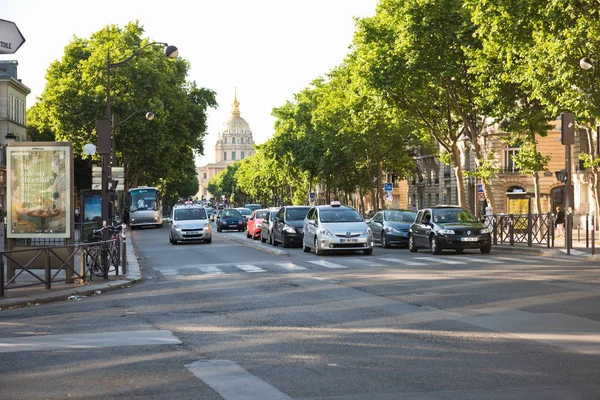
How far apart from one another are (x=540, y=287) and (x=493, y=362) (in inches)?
316

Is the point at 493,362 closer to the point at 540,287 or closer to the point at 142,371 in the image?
the point at 142,371

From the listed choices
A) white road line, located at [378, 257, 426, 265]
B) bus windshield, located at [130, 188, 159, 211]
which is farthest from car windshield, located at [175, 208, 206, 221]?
bus windshield, located at [130, 188, 159, 211]

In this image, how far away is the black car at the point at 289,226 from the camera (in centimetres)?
3425

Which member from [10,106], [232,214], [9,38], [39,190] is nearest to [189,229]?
[39,190]

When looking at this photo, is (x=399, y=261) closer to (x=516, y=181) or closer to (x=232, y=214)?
(x=232, y=214)

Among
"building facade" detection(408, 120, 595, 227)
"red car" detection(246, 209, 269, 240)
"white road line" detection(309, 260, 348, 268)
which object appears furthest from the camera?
"building facade" detection(408, 120, 595, 227)

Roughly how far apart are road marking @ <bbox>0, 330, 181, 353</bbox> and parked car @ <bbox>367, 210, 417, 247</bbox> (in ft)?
78.7

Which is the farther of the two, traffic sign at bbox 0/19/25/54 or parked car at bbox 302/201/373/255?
parked car at bbox 302/201/373/255

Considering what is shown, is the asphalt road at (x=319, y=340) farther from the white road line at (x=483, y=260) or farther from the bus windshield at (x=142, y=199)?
the bus windshield at (x=142, y=199)

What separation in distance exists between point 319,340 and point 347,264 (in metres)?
14.1

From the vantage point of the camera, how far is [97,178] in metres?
34.3

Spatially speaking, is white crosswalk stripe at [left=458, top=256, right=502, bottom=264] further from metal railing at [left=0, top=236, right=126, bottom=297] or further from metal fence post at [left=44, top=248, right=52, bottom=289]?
metal fence post at [left=44, top=248, right=52, bottom=289]

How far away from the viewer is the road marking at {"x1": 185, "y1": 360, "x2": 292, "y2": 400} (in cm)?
727

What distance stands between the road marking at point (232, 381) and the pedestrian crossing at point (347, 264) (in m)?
12.8
